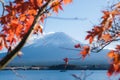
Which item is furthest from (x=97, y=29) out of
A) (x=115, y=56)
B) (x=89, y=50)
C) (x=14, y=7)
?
(x=14, y=7)

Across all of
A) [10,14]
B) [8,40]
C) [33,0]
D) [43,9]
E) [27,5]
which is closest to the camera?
[43,9]

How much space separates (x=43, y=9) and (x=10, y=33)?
3.08 feet

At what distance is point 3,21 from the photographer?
3646mm

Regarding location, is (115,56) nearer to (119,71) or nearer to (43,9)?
(119,71)

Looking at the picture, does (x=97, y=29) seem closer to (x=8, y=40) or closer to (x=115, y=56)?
(x=115, y=56)

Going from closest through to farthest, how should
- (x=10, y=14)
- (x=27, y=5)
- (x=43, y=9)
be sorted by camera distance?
(x=43, y=9) → (x=27, y=5) → (x=10, y=14)

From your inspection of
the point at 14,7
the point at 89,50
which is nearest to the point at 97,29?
the point at 89,50

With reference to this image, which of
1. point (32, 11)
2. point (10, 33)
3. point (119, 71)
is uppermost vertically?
point (32, 11)

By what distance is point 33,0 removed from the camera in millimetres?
3191

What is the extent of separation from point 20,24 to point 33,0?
24.1 inches

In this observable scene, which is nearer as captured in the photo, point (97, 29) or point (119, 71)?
point (119, 71)

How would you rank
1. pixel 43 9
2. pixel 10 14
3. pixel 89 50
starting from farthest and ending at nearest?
pixel 89 50, pixel 10 14, pixel 43 9

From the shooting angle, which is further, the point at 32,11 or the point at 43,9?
the point at 32,11

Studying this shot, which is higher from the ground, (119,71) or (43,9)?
(43,9)
